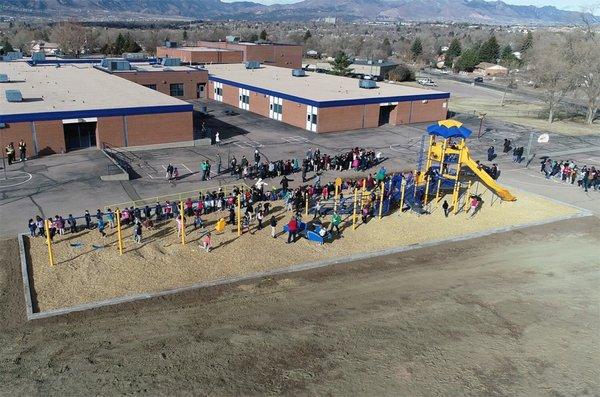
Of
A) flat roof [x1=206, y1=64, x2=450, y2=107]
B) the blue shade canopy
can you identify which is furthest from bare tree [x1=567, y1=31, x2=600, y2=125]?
the blue shade canopy

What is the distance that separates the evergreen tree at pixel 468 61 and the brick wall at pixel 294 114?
75.9 meters

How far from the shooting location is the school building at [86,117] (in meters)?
33.2

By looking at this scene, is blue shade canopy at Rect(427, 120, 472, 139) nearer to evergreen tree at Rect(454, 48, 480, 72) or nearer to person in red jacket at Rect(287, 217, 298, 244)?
person in red jacket at Rect(287, 217, 298, 244)

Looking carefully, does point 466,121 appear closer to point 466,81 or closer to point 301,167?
point 301,167

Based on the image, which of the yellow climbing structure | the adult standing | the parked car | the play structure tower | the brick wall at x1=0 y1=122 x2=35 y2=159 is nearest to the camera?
the play structure tower

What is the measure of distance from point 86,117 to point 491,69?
91146mm

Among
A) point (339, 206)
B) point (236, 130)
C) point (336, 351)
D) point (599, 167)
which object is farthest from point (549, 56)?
point (336, 351)

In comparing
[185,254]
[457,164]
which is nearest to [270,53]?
[457,164]

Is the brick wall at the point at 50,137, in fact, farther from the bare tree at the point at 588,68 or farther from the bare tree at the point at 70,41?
the bare tree at the point at 70,41

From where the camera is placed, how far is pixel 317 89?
1988 inches

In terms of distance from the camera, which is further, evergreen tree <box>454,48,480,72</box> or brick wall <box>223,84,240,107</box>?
evergreen tree <box>454,48,480,72</box>

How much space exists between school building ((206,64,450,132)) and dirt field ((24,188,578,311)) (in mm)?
20415

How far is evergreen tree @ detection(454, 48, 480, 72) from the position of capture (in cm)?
11012

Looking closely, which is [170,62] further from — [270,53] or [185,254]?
[185,254]
